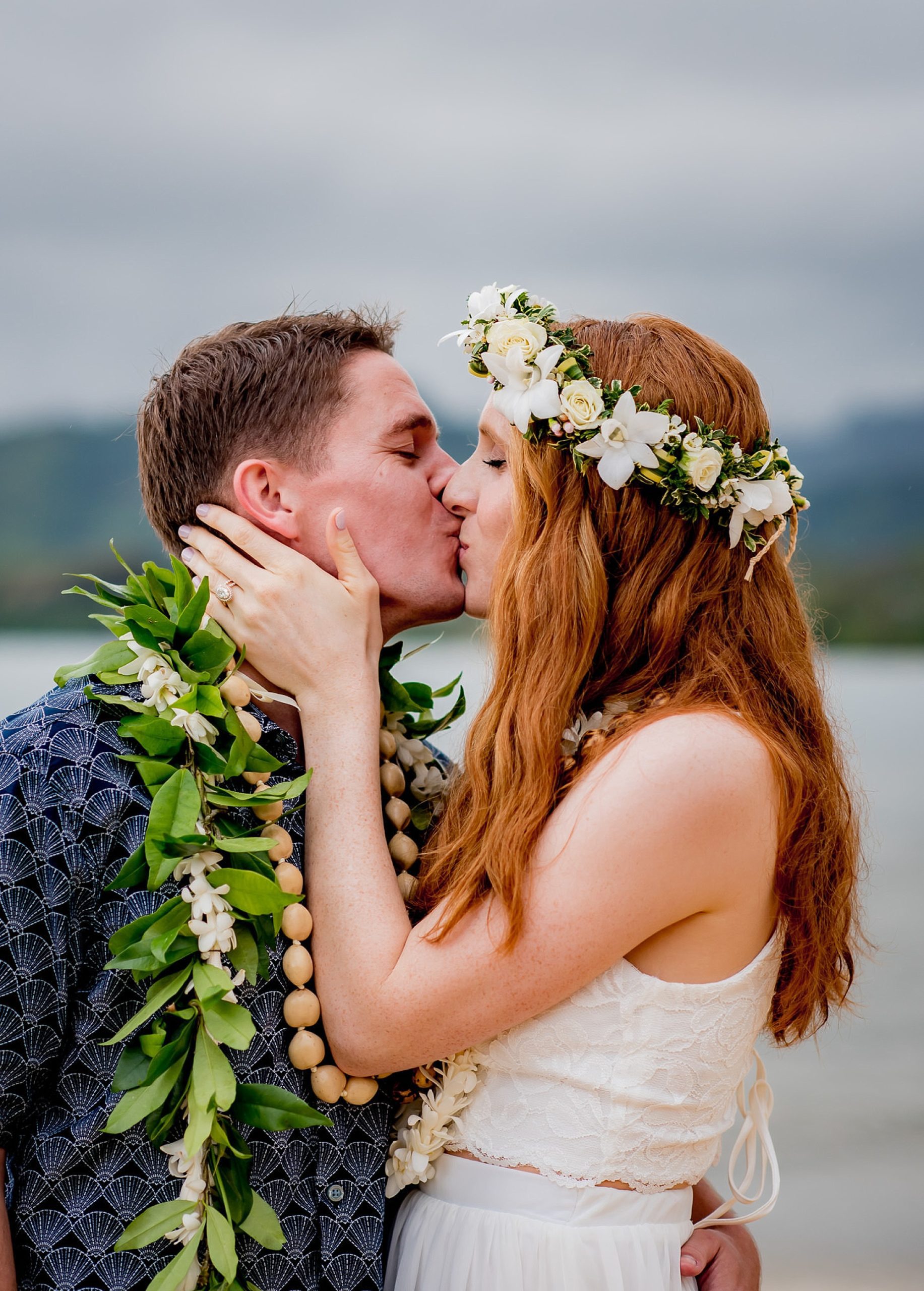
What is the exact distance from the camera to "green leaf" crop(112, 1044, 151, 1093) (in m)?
1.42

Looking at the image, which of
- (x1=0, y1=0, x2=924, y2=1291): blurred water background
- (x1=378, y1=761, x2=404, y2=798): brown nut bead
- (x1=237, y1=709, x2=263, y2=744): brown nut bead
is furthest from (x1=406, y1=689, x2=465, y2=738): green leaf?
(x1=0, y1=0, x2=924, y2=1291): blurred water background

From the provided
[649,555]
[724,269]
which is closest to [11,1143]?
[649,555]

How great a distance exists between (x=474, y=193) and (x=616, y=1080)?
4.73m

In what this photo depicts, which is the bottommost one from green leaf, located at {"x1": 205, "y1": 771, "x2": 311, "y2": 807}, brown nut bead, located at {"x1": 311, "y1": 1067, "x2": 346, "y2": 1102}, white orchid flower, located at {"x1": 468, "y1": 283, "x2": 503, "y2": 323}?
brown nut bead, located at {"x1": 311, "y1": 1067, "x2": 346, "y2": 1102}

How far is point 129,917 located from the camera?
4.87ft

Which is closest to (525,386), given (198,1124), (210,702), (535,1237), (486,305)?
(486,305)

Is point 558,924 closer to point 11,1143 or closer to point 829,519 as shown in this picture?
point 11,1143

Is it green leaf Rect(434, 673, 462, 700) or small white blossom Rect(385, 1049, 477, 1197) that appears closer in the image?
small white blossom Rect(385, 1049, 477, 1197)

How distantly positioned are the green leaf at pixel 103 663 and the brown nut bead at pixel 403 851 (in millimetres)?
459

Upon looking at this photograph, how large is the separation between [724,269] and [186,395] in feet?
13.8

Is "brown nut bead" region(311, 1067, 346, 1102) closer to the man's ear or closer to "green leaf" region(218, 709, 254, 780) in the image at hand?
"green leaf" region(218, 709, 254, 780)

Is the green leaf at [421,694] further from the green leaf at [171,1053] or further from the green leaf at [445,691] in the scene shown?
the green leaf at [171,1053]

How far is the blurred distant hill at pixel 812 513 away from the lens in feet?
18.7

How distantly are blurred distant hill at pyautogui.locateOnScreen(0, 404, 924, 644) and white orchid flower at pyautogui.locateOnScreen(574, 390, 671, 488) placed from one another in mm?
4180
